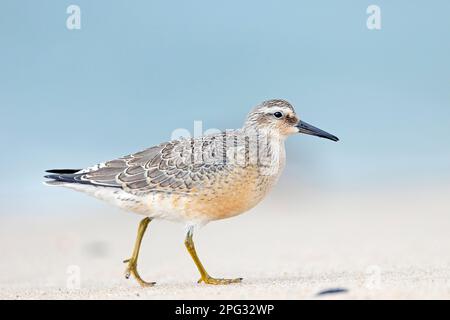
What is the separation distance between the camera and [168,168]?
35.1ft

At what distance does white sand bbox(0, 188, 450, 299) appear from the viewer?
986 centimetres

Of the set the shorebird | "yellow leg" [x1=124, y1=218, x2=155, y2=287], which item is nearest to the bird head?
the shorebird

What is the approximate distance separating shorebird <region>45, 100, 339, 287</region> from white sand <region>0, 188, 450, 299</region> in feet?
2.95

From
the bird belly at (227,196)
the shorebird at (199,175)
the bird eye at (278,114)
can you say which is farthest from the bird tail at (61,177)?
the bird eye at (278,114)

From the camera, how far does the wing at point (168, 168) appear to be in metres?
10.4

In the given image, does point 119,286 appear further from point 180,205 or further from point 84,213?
point 84,213

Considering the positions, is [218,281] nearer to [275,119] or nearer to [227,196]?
[227,196]

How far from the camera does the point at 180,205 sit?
10.4 m

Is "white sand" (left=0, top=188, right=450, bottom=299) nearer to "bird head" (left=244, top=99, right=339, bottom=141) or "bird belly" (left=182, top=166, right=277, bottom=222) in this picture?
"bird belly" (left=182, top=166, right=277, bottom=222)

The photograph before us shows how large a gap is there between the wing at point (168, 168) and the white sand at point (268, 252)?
123 centimetres

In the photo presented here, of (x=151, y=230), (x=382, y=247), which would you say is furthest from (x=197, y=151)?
(x=151, y=230)

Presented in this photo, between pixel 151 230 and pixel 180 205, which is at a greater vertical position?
pixel 180 205
